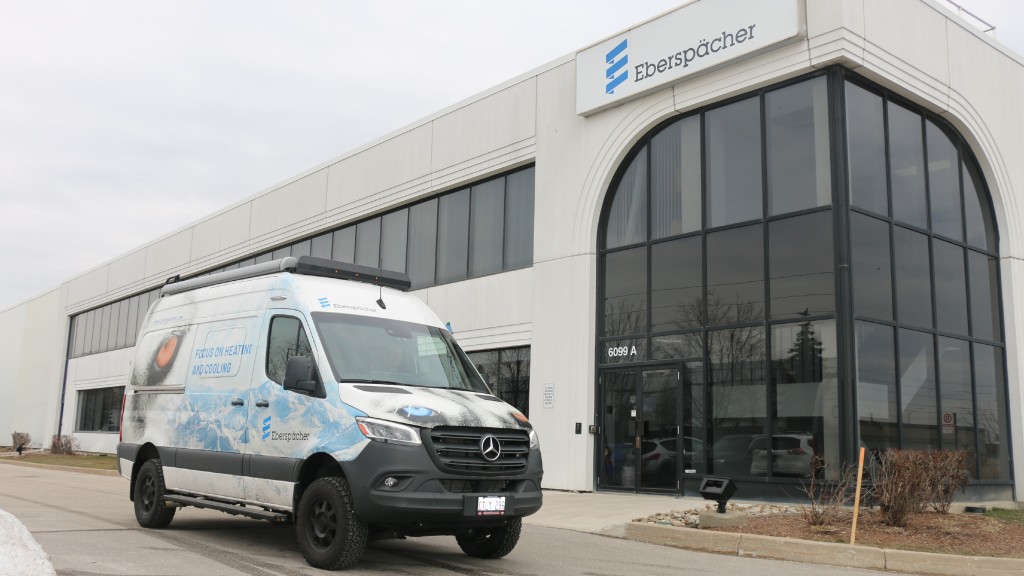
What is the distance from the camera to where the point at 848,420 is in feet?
43.6

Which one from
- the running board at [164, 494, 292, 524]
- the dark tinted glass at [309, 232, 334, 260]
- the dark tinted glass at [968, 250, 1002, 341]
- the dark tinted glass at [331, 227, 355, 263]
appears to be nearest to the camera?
the running board at [164, 494, 292, 524]

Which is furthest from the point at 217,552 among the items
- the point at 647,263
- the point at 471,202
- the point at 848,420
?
the point at 471,202

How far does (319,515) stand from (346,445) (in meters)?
0.75

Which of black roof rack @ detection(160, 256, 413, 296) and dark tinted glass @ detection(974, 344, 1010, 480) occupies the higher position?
black roof rack @ detection(160, 256, 413, 296)

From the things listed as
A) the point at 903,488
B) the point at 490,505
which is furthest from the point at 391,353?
the point at 903,488

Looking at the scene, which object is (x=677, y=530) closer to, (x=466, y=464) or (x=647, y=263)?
(x=466, y=464)

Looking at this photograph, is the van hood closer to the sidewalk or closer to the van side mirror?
the van side mirror

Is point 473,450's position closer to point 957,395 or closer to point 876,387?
point 876,387

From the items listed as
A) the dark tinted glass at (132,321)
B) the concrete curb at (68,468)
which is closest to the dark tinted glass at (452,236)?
the concrete curb at (68,468)

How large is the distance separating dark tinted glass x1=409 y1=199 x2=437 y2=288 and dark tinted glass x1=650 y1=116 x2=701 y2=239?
7373 mm

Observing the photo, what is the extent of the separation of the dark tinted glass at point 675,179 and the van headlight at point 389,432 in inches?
388

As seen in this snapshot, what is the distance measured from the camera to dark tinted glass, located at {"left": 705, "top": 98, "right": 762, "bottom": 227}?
1535 centimetres

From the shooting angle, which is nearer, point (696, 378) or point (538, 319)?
point (696, 378)

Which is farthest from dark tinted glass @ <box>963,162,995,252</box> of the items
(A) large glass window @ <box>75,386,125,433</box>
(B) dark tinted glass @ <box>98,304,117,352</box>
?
(B) dark tinted glass @ <box>98,304,117,352</box>
